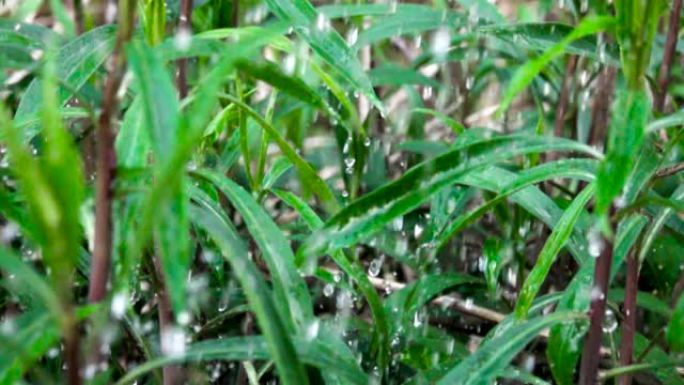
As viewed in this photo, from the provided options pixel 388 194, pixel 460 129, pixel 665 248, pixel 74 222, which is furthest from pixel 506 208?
pixel 74 222

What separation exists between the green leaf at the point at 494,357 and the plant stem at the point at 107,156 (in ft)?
1.18

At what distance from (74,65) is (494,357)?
1.69 ft

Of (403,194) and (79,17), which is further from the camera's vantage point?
(79,17)

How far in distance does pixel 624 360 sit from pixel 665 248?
0.65 m

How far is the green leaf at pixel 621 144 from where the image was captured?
943 millimetres

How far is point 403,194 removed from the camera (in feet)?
3.41

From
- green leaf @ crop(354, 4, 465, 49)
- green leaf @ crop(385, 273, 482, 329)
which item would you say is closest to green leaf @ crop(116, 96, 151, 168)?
green leaf @ crop(385, 273, 482, 329)

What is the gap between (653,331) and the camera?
2.01 metres

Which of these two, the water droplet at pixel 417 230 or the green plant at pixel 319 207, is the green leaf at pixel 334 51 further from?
the water droplet at pixel 417 230

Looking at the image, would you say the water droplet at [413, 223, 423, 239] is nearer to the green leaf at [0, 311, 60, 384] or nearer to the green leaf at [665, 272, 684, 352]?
the green leaf at [665, 272, 684, 352]

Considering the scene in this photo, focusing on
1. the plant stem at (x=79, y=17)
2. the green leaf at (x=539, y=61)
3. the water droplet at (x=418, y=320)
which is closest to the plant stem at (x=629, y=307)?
the green leaf at (x=539, y=61)

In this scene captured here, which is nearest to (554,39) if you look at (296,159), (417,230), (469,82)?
(296,159)

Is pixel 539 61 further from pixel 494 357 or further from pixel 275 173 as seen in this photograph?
pixel 275 173

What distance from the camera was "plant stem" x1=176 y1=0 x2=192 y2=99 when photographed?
1.55 metres
